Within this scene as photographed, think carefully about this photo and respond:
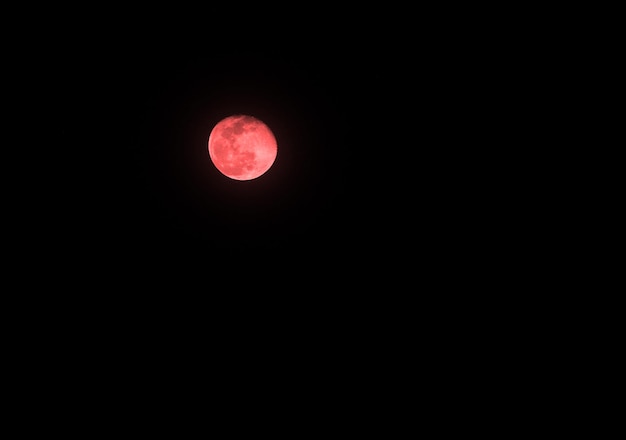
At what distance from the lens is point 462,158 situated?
117 inches

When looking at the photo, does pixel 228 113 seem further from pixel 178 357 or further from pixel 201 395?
pixel 201 395

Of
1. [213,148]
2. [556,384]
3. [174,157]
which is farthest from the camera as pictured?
[556,384]

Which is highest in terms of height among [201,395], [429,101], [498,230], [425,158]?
[429,101]

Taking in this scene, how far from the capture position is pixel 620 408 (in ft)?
10.2

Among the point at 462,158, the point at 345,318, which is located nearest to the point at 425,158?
the point at 462,158

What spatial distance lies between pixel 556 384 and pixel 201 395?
2689 millimetres

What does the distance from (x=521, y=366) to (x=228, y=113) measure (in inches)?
112

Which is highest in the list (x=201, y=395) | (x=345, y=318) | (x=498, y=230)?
(x=498, y=230)

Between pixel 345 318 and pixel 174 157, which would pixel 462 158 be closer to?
pixel 345 318

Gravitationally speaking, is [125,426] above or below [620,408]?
below

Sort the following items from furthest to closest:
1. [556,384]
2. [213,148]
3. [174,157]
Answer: [556,384] → [174,157] → [213,148]

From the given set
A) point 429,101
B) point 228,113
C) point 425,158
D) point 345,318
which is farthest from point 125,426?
point 429,101

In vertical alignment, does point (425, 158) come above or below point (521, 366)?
above

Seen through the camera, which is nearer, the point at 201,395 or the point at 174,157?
the point at 174,157
